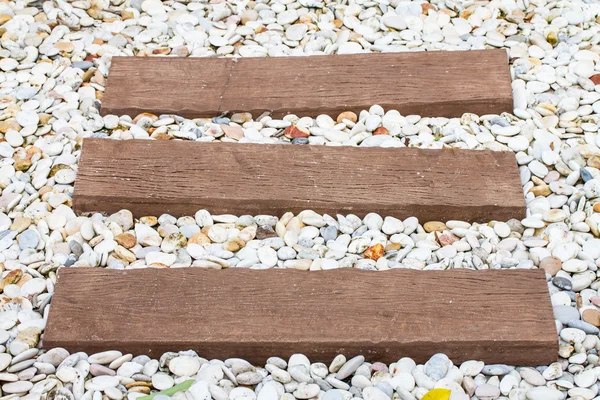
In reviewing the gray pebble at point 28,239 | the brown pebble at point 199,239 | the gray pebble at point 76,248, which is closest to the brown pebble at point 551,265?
the brown pebble at point 199,239

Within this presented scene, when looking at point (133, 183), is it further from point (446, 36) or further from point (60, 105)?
point (446, 36)

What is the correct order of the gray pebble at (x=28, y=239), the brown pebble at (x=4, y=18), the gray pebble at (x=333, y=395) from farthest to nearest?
the brown pebble at (x=4, y=18) → the gray pebble at (x=28, y=239) → the gray pebble at (x=333, y=395)

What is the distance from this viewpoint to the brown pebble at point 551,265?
218cm

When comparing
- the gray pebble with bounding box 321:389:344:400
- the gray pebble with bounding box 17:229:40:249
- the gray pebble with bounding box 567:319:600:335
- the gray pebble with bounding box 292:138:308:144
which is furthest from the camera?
the gray pebble with bounding box 292:138:308:144

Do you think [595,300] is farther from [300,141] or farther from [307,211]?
[300,141]

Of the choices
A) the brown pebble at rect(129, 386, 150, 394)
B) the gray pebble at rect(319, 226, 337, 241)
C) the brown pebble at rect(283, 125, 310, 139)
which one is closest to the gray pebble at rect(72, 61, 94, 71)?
the brown pebble at rect(283, 125, 310, 139)

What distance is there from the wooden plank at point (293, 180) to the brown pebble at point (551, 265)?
17 cm

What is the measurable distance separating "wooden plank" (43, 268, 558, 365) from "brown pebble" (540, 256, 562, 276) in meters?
0.07

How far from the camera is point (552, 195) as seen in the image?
2.39 meters

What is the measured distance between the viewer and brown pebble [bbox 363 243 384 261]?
221cm

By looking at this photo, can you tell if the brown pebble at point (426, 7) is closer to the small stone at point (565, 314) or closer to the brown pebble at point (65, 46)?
the brown pebble at point (65, 46)

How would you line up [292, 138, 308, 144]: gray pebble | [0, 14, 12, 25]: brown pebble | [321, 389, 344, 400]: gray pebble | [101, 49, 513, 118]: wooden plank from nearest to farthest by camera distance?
[321, 389, 344, 400]: gray pebble
[292, 138, 308, 144]: gray pebble
[101, 49, 513, 118]: wooden plank
[0, 14, 12, 25]: brown pebble

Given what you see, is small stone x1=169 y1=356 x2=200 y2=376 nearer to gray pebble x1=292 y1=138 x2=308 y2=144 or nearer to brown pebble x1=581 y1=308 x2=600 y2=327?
gray pebble x1=292 y1=138 x2=308 y2=144

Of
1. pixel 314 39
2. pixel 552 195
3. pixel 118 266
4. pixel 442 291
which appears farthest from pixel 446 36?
pixel 118 266
